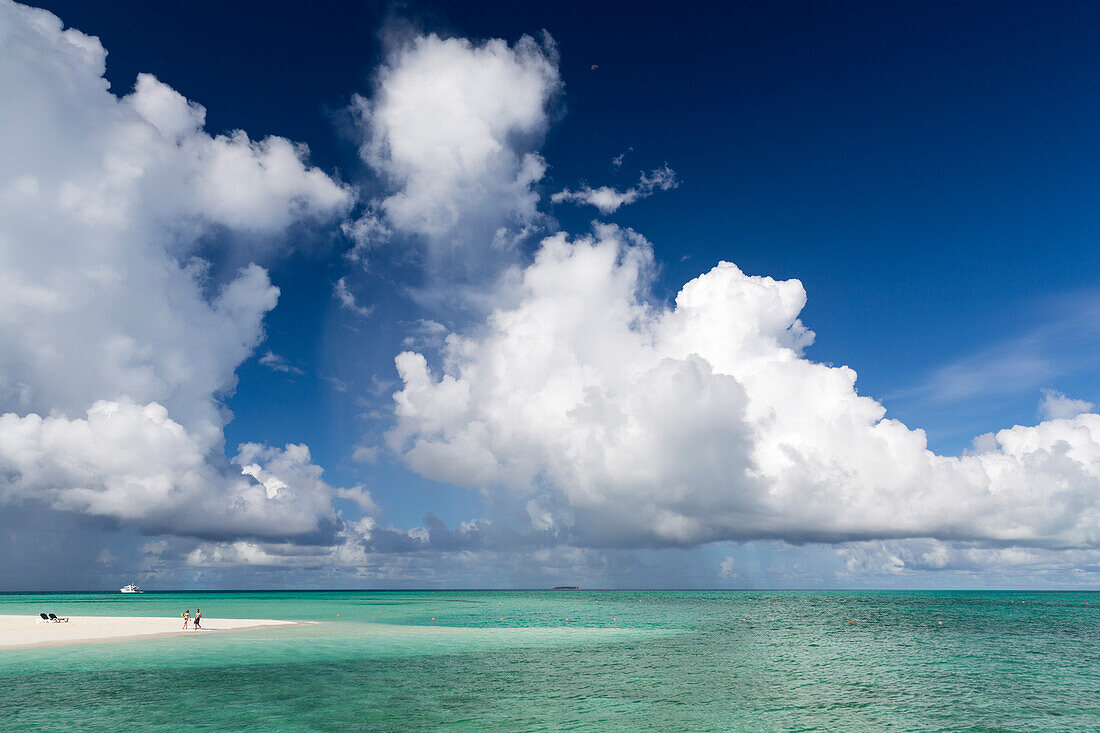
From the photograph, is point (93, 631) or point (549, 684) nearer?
point (549, 684)

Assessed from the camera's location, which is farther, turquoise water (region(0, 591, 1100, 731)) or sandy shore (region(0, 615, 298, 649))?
sandy shore (region(0, 615, 298, 649))

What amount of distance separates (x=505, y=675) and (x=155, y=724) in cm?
2148

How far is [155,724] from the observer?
3016 cm

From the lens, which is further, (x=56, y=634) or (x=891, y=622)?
(x=891, y=622)

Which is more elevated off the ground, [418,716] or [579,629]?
[418,716]

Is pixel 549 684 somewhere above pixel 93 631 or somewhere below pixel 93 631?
above

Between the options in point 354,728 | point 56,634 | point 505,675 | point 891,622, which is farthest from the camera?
point 891,622

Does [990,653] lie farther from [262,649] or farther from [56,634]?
[56,634]

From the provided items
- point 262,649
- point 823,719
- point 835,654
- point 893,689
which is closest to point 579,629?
point 835,654

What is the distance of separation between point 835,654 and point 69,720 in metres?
57.1

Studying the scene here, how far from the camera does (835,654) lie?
2323 inches

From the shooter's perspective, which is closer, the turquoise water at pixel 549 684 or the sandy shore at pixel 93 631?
the turquoise water at pixel 549 684

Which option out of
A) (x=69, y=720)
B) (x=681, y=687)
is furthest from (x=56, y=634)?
(x=681, y=687)

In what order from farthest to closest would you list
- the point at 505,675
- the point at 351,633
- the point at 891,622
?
the point at 891,622 < the point at 351,633 < the point at 505,675
